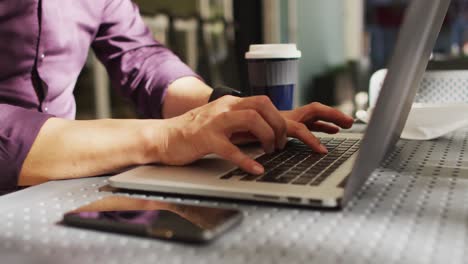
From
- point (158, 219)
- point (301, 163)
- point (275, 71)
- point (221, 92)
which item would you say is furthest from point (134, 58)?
point (158, 219)

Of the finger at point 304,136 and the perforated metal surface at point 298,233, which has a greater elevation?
the finger at point 304,136

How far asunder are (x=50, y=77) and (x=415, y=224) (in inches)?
33.9

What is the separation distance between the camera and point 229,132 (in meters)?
0.67

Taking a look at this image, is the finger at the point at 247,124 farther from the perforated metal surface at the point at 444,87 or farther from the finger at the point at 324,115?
the perforated metal surface at the point at 444,87

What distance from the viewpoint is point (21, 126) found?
2.41 ft

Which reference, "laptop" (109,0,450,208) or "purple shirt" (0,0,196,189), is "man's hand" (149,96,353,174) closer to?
"laptop" (109,0,450,208)

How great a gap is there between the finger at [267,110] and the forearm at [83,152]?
0.13 meters

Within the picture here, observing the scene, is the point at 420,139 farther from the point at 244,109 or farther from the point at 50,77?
the point at 50,77

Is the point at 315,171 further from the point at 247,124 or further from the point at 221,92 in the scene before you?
the point at 221,92

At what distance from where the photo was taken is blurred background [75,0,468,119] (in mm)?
3561

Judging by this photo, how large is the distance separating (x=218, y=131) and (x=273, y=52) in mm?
262

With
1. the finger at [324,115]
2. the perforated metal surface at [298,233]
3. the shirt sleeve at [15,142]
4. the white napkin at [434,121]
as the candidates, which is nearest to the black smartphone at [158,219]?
the perforated metal surface at [298,233]

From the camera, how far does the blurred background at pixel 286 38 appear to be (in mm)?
3561

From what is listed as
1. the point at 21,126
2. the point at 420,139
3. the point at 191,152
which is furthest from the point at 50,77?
the point at 420,139
